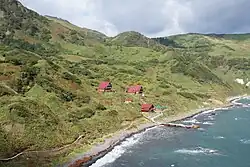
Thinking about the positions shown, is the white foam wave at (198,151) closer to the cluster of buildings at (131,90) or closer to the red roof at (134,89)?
the cluster of buildings at (131,90)

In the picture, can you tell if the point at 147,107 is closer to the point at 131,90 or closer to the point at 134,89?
the point at 134,89

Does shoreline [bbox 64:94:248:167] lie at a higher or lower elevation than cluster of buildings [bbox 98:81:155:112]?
lower

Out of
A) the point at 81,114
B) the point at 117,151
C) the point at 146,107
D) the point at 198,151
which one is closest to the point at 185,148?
the point at 198,151

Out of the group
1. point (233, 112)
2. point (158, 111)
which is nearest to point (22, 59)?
point (158, 111)

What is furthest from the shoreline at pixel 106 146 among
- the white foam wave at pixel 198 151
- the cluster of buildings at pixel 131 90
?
the white foam wave at pixel 198 151

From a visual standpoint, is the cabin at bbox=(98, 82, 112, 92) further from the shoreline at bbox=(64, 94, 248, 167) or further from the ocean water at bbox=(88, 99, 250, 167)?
the ocean water at bbox=(88, 99, 250, 167)

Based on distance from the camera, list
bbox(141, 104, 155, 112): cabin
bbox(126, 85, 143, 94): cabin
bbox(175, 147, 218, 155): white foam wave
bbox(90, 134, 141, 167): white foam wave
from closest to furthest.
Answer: bbox(90, 134, 141, 167): white foam wave → bbox(175, 147, 218, 155): white foam wave → bbox(141, 104, 155, 112): cabin → bbox(126, 85, 143, 94): cabin

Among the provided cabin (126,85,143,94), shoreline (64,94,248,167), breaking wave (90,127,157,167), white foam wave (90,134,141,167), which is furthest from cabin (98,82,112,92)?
white foam wave (90,134,141,167)

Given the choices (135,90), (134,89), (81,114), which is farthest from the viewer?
(134,89)
